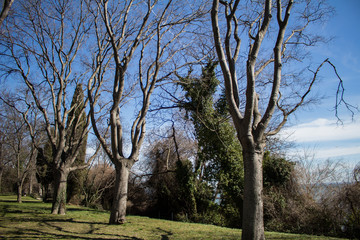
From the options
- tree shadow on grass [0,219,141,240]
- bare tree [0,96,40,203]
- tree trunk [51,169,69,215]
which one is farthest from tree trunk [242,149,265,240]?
bare tree [0,96,40,203]

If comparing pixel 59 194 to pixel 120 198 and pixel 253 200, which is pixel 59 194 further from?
pixel 253 200

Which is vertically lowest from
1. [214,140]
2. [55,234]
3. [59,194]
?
[55,234]

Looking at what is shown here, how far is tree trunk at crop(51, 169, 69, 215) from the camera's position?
11250mm

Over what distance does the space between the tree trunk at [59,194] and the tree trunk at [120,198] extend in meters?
4.07

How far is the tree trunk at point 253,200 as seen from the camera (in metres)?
4.83

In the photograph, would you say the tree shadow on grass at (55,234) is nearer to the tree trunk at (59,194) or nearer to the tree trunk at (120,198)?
the tree trunk at (120,198)

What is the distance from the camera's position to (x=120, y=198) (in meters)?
8.72

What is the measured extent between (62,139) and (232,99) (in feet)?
31.4

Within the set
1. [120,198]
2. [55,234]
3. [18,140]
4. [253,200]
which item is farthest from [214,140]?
[18,140]

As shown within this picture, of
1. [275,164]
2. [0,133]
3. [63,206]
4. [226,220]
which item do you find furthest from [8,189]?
[275,164]

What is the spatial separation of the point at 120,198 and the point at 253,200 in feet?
17.7

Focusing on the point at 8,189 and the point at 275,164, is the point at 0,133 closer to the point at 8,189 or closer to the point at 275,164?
the point at 8,189

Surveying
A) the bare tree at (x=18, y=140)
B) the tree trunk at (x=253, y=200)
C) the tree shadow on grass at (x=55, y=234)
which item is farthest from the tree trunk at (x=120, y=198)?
the bare tree at (x=18, y=140)

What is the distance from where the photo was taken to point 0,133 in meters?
23.5
